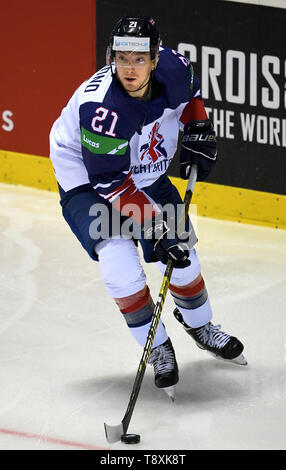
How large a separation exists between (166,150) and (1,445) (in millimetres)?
1147

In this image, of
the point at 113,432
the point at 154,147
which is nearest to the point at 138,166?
the point at 154,147

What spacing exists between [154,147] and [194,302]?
581 millimetres

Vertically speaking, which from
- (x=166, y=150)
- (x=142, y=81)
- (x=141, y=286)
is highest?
(x=142, y=81)

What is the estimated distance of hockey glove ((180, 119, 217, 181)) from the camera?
173 inches

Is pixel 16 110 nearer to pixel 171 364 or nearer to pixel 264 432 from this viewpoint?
pixel 171 364

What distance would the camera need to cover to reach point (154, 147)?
4262 millimetres

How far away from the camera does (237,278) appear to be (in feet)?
17.8

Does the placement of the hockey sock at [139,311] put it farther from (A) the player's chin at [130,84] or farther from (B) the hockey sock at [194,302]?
(A) the player's chin at [130,84]

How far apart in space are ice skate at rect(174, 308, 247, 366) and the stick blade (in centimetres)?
72

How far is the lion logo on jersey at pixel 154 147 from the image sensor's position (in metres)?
4.19

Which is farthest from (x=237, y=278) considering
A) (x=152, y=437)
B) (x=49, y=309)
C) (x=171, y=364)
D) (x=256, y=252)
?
(x=152, y=437)

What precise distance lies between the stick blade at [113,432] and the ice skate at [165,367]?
0.38 meters

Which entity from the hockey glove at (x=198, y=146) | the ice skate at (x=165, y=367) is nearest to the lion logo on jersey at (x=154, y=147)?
the hockey glove at (x=198, y=146)

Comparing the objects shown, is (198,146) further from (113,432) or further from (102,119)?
(113,432)
